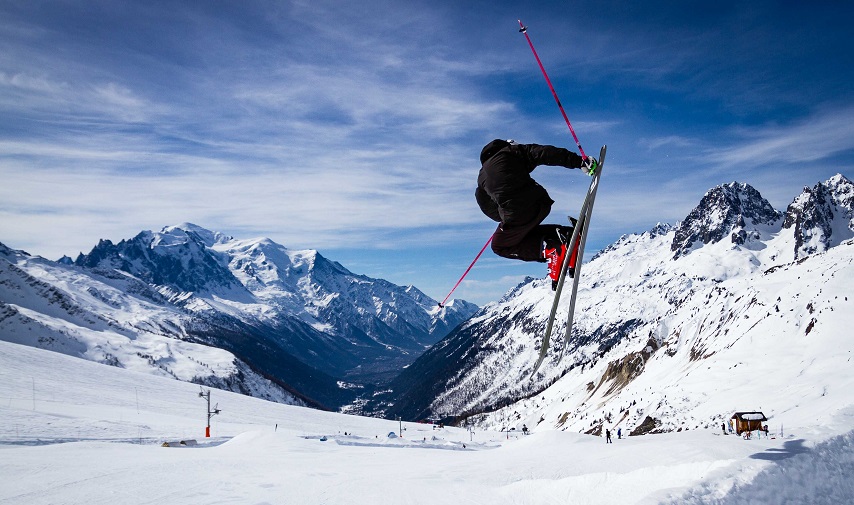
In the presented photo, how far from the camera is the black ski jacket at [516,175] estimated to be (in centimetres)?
895

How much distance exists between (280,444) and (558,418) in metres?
167

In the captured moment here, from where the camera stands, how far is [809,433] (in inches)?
340

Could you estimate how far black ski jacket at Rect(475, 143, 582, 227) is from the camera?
895 centimetres

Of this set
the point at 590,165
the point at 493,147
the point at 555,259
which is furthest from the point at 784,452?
the point at 493,147

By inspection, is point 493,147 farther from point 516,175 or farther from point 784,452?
point 784,452

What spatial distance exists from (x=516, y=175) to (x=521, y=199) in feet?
1.77

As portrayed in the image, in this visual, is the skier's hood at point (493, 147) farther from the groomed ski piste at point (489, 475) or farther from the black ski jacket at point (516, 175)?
the groomed ski piste at point (489, 475)

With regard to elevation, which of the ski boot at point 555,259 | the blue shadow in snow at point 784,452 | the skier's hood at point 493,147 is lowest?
the blue shadow in snow at point 784,452

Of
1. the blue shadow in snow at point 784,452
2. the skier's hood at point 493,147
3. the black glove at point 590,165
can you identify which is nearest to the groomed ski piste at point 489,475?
the blue shadow in snow at point 784,452

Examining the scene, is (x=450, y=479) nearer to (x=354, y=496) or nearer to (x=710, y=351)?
(x=354, y=496)

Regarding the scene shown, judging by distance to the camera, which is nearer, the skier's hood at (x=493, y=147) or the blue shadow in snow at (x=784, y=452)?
the blue shadow in snow at (x=784, y=452)

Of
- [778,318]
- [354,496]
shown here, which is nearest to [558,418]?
[778,318]

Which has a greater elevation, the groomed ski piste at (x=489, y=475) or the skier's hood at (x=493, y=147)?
the skier's hood at (x=493, y=147)

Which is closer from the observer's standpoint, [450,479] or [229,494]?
[229,494]
